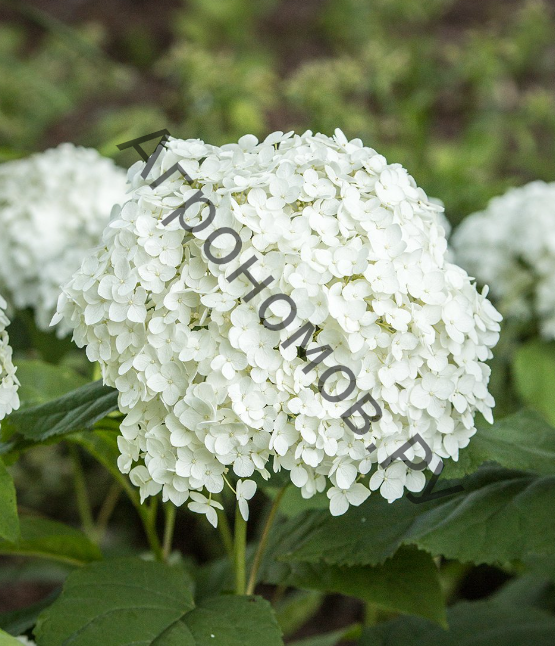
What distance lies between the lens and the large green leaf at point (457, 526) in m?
1.05

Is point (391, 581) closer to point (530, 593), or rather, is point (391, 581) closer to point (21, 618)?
point (21, 618)

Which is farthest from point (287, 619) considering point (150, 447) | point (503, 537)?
point (150, 447)

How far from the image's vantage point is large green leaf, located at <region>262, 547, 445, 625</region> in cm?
115

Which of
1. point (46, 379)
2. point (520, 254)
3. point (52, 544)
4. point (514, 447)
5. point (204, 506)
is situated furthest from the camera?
point (520, 254)

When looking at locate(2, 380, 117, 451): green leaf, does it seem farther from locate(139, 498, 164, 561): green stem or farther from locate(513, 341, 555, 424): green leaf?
locate(513, 341, 555, 424): green leaf

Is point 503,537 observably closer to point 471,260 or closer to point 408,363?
point 408,363

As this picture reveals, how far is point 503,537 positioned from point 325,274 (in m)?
0.47

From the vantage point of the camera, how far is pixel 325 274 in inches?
38.0

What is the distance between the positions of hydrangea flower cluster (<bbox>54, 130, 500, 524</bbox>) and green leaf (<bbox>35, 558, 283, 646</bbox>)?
0.55ft

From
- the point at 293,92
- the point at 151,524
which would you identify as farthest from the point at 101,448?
the point at 293,92

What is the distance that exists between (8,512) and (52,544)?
1.10 ft

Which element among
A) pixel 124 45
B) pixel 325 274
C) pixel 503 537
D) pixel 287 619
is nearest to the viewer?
pixel 325 274

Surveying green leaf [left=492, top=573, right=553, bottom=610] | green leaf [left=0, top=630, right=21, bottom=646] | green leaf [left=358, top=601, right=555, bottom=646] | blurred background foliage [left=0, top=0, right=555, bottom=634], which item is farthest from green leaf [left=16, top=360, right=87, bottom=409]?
green leaf [left=492, top=573, right=553, bottom=610]

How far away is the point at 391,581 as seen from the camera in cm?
119
